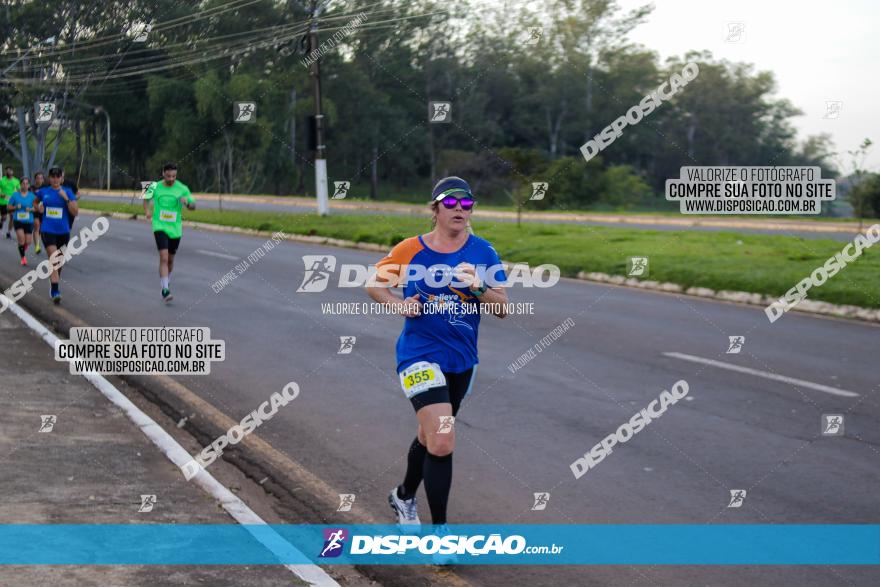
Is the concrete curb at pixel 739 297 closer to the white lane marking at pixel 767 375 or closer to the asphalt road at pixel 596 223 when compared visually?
the white lane marking at pixel 767 375

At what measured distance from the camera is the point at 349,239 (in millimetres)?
28422

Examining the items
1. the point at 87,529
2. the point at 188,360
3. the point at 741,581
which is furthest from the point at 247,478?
the point at 188,360

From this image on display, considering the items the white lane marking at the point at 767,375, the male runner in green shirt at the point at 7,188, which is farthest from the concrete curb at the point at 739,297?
the male runner in green shirt at the point at 7,188

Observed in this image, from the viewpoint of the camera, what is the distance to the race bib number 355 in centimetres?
541

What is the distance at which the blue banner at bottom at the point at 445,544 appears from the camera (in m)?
5.25

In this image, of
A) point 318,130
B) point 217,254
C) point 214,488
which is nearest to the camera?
point 214,488

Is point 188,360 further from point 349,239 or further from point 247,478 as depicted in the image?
point 349,239

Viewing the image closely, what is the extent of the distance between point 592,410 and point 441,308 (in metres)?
3.83

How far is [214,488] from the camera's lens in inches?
252

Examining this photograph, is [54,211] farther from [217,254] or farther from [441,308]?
[441,308]

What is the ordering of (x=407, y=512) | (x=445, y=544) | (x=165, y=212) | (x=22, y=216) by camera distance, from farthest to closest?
(x=22, y=216)
(x=165, y=212)
(x=407, y=512)
(x=445, y=544)

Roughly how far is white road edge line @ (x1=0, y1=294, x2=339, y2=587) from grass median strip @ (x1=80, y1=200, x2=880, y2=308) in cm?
1060

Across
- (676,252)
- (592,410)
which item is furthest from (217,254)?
(592,410)

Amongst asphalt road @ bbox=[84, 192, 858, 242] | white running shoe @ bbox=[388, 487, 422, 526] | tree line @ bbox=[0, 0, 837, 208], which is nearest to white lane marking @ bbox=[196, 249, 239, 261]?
asphalt road @ bbox=[84, 192, 858, 242]
